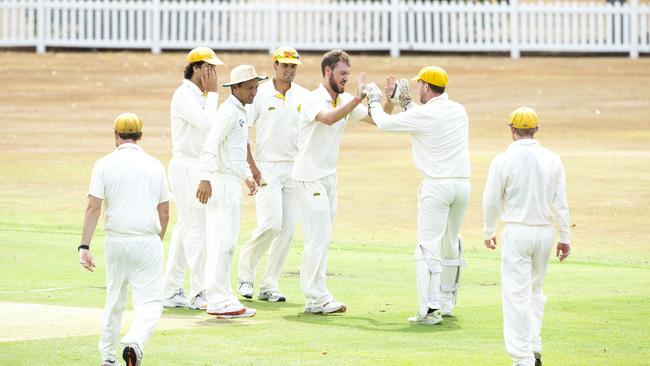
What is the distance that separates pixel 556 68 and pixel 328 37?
20.0 ft

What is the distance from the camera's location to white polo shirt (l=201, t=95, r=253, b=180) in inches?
475

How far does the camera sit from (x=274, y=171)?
42.8 feet

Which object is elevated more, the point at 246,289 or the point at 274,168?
the point at 274,168

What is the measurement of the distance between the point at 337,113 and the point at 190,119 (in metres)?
1.45

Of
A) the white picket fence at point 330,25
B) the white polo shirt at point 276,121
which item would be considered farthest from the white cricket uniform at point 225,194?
the white picket fence at point 330,25

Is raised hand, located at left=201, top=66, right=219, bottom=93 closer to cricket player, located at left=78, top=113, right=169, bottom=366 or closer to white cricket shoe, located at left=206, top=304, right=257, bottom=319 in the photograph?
Answer: white cricket shoe, located at left=206, top=304, right=257, bottom=319

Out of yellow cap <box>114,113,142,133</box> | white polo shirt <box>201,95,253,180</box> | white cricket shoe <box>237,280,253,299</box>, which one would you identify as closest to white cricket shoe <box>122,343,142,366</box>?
yellow cap <box>114,113,142,133</box>

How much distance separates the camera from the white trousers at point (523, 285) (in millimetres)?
9805

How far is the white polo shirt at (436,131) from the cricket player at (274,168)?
1.47m

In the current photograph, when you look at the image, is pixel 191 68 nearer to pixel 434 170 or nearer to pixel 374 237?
pixel 434 170

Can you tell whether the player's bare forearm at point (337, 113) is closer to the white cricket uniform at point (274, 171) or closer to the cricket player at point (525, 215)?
the white cricket uniform at point (274, 171)

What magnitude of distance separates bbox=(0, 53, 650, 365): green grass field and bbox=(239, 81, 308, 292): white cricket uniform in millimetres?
530

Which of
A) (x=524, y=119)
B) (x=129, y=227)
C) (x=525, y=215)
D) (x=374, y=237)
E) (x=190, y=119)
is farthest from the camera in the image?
(x=374, y=237)

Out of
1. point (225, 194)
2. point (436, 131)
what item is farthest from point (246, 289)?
point (436, 131)
